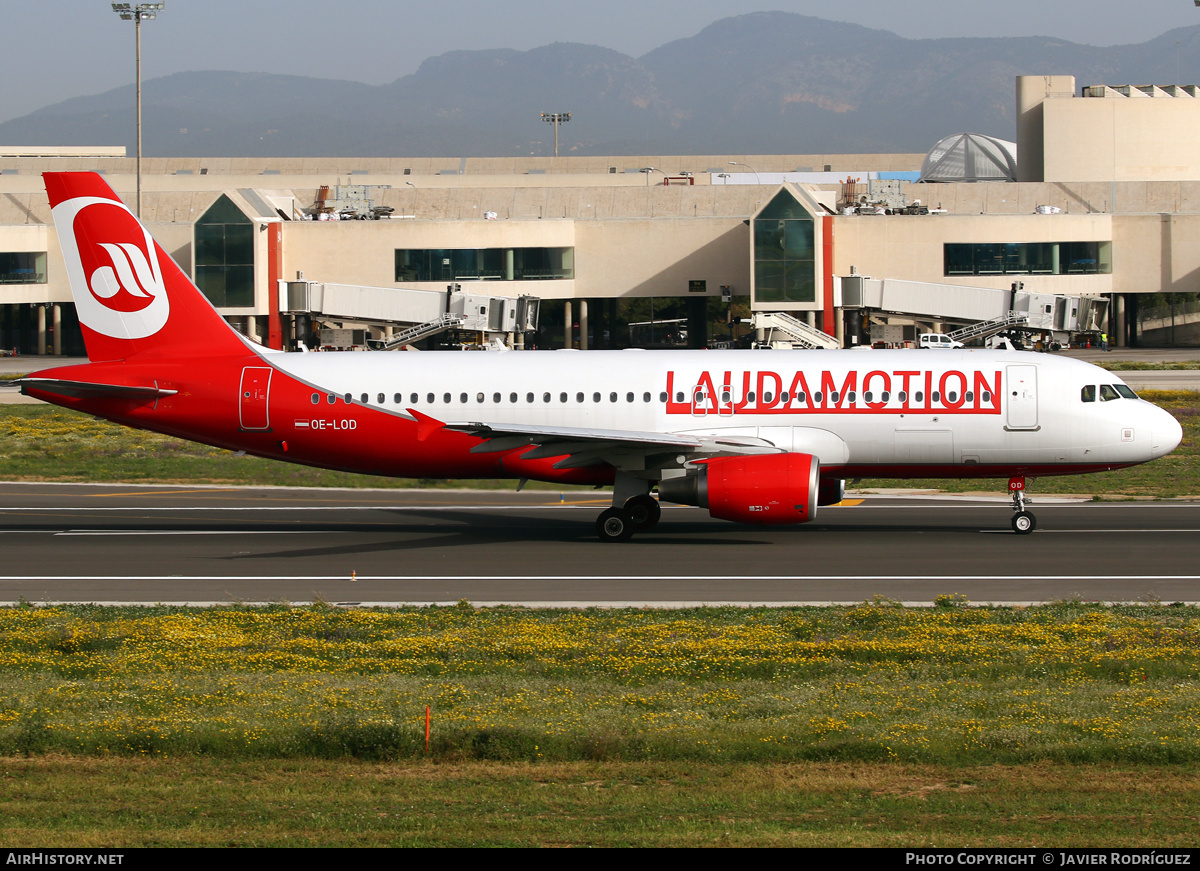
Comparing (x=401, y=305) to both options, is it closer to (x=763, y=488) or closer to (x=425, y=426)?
(x=425, y=426)

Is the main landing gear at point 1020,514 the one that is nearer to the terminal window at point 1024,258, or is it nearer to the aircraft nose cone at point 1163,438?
the aircraft nose cone at point 1163,438

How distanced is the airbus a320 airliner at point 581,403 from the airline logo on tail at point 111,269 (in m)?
0.03

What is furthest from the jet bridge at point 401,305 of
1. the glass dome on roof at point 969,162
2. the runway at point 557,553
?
the glass dome on roof at point 969,162

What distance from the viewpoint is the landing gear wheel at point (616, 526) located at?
28328 millimetres

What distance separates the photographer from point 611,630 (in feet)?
61.8

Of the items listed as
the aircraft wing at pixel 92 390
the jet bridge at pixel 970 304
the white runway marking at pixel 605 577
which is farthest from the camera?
the jet bridge at pixel 970 304

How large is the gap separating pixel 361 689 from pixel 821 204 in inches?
3384

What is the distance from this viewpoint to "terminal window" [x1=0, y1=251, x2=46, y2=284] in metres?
95.2

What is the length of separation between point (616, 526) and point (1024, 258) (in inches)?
2982

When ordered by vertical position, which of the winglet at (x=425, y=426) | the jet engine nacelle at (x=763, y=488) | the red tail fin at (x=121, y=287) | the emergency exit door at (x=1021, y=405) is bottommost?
the jet engine nacelle at (x=763, y=488)

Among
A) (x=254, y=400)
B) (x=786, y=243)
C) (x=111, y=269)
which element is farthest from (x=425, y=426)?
(x=786, y=243)

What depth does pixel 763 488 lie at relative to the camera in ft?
85.7

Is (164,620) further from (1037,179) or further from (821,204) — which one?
(1037,179)

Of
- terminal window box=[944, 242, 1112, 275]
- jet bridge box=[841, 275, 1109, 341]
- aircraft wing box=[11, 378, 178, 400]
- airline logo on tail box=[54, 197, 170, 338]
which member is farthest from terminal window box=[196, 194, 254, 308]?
aircraft wing box=[11, 378, 178, 400]
